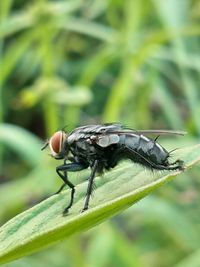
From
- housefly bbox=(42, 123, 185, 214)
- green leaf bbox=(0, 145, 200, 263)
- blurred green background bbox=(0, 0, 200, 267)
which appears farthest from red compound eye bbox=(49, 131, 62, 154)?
blurred green background bbox=(0, 0, 200, 267)

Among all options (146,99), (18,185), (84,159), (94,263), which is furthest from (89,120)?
(84,159)

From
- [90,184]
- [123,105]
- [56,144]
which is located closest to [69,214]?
[90,184]

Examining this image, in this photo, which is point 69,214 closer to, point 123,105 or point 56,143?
point 56,143

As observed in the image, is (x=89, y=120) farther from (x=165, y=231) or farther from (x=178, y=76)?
(x=165, y=231)

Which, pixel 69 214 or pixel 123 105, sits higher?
pixel 69 214

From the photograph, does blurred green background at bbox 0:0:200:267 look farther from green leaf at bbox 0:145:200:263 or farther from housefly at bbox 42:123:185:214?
green leaf at bbox 0:145:200:263

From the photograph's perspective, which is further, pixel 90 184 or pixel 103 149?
pixel 103 149

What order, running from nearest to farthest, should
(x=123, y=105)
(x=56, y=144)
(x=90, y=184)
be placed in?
(x=90, y=184), (x=56, y=144), (x=123, y=105)
